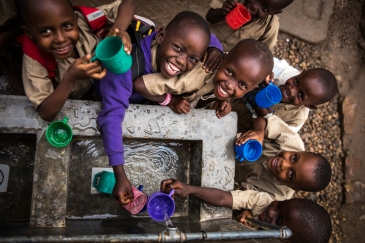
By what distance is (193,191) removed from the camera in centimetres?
221

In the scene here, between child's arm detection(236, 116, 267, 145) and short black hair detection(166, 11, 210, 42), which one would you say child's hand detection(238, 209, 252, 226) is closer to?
child's arm detection(236, 116, 267, 145)

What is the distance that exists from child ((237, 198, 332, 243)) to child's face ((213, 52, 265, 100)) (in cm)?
88

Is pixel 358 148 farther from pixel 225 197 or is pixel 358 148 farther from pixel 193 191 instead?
pixel 193 191

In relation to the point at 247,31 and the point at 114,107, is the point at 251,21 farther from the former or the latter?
the point at 114,107

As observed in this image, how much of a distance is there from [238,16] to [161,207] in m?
1.48

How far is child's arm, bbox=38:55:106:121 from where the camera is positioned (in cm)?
158

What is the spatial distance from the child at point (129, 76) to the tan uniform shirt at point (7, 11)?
2.09 ft

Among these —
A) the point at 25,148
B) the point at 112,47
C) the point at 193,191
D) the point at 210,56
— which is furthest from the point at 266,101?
the point at 25,148

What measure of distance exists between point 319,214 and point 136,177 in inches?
54.7

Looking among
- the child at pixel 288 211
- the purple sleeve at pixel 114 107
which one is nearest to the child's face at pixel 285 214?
the child at pixel 288 211

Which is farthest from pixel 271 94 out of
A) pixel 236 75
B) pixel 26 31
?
pixel 26 31

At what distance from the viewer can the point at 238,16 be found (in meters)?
2.41

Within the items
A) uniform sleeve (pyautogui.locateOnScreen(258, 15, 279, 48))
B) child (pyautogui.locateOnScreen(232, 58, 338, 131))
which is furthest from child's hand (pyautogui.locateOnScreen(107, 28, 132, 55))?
uniform sleeve (pyautogui.locateOnScreen(258, 15, 279, 48))

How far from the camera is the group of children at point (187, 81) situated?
1.80 m
